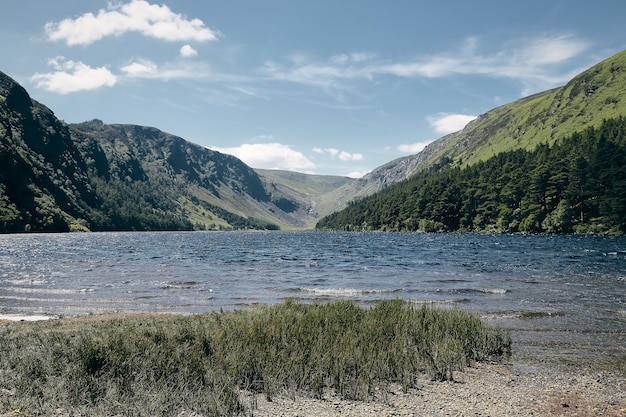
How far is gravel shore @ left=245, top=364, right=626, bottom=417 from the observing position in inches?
440

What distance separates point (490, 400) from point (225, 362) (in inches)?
327

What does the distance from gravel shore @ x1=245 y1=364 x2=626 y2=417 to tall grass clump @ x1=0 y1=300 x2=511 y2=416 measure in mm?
560

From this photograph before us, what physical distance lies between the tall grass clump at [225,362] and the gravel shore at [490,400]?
1.84ft

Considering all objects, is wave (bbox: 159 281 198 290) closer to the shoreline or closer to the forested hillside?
the shoreline

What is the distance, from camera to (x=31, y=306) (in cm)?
2992

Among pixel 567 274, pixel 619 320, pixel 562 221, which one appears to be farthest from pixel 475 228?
pixel 619 320

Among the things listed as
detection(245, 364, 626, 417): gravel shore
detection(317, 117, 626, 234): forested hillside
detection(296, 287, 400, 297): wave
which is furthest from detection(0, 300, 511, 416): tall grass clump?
detection(317, 117, 626, 234): forested hillside

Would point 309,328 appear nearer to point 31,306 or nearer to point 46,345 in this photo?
point 46,345

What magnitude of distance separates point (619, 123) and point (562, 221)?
286 ft

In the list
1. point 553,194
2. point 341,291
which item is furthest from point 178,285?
point 553,194

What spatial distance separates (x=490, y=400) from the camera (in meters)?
12.2

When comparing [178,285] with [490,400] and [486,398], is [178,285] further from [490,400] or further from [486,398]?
[490,400]

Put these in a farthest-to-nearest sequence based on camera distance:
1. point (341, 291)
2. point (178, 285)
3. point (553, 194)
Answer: point (553, 194) < point (178, 285) < point (341, 291)

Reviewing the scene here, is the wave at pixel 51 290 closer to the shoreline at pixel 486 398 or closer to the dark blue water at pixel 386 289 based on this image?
the dark blue water at pixel 386 289
